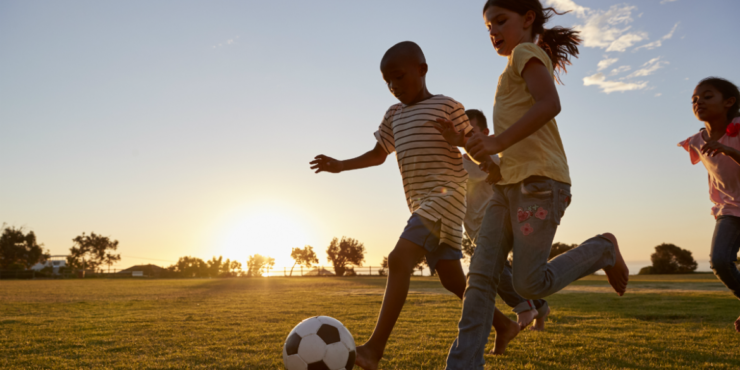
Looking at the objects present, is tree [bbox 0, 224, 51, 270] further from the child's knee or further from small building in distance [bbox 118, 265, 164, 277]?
the child's knee

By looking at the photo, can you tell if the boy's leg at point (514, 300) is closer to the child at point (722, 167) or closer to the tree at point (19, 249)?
the child at point (722, 167)

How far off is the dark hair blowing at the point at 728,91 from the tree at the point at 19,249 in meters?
69.7

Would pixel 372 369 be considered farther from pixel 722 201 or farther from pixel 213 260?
pixel 213 260

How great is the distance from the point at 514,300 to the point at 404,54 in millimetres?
2181

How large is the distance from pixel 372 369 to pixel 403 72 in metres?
1.92

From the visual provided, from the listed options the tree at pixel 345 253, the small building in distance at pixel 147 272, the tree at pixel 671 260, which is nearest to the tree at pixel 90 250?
the small building in distance at pixel 147 272

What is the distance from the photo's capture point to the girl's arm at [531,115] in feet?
6.61

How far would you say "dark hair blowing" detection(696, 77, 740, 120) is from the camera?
4230 mm

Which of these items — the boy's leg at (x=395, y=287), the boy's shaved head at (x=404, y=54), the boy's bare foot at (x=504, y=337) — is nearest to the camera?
the boy's leg at (x=395, y=287)

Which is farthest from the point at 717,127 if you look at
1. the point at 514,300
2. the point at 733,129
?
the point at 514,300

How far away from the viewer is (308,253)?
7875cm

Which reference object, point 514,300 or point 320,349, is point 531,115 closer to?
point 320,349

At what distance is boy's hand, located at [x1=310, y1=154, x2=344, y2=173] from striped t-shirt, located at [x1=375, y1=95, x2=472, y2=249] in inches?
24.5

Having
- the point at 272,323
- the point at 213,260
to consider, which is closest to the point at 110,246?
the point at 213,260
